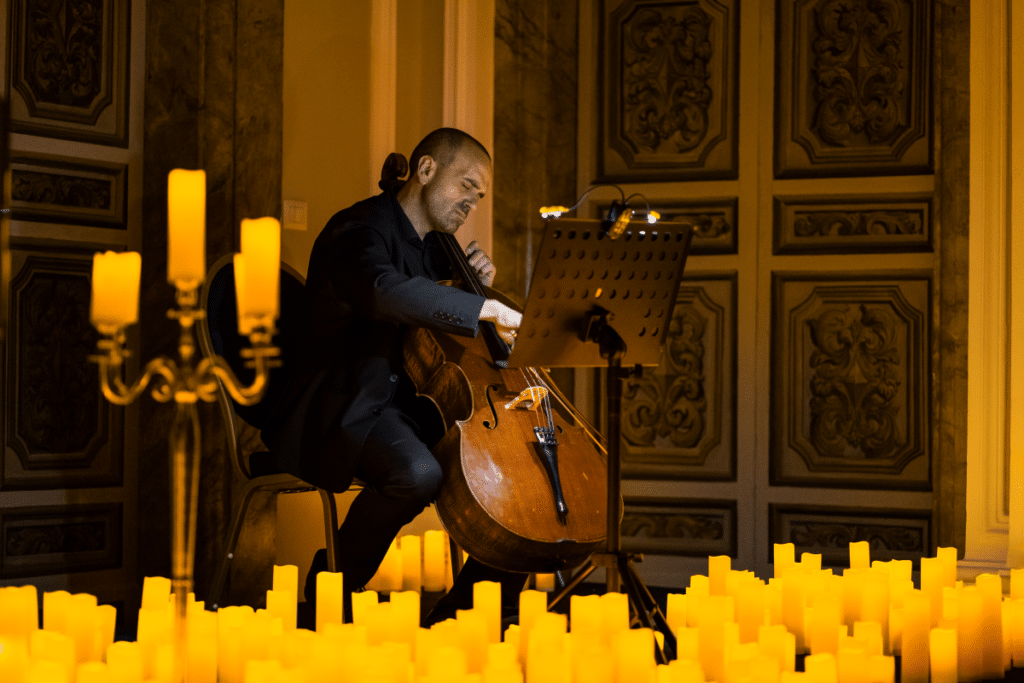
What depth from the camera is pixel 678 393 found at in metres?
4.24

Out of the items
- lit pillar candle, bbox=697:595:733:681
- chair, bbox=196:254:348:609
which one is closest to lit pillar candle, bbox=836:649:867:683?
lit pillar candle, bbox=697:595:733:681

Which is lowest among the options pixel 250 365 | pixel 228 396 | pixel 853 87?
pixel 228 396

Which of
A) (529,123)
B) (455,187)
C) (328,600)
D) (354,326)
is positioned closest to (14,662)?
(328,600)

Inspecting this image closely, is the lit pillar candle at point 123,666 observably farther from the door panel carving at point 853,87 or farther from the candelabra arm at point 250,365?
the door panel carving at point 853,87

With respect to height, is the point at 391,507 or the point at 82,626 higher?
the point at 391,507

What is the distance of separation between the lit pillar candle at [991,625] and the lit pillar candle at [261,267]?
1.78m

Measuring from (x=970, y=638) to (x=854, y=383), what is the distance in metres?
1.80

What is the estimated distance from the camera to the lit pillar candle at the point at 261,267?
1.31 meters

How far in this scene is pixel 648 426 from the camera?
4258 mm

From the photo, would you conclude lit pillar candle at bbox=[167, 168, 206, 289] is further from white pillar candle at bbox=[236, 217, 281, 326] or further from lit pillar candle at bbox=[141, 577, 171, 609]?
lit pillar candle at bbox=[141, 577, 171, 609]

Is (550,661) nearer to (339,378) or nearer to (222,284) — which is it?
(339,378)

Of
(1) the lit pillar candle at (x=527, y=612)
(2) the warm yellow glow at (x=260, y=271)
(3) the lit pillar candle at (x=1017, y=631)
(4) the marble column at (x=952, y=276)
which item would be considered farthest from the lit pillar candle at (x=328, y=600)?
(4) the marble column at (x=952, y=276)

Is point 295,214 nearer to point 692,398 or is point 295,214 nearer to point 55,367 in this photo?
point 55,367

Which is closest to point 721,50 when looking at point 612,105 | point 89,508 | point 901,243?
point 612,105
